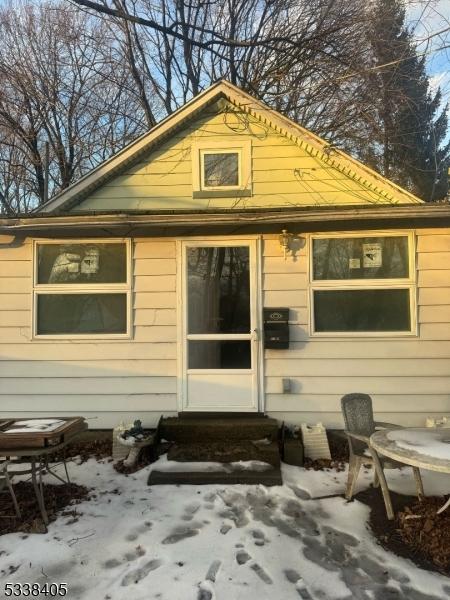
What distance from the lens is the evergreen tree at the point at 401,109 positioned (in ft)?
24.0

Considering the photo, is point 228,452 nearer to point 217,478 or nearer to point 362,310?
point 217,478

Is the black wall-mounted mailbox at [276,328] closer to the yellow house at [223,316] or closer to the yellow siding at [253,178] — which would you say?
the yellow house at [223,316]

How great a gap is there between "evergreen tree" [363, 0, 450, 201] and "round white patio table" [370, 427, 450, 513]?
383 cm

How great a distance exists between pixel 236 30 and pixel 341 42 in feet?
19.8

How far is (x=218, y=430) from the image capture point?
4.88 metres

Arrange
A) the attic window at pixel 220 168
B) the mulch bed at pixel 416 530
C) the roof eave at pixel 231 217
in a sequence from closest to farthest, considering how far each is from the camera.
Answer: the mulch bed at pixel 416 530, the roof eave at pixel 231 217, the attic window at pixel 220 168

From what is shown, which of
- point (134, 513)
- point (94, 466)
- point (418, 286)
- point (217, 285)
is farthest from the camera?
point (217, 285)

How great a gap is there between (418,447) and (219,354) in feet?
8.48

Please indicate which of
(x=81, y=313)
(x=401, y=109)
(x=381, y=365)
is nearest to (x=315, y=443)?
(x=381, y=365)

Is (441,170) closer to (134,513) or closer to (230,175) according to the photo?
(230,175)

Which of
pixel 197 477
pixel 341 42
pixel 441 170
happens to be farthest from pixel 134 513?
pixel 441 170

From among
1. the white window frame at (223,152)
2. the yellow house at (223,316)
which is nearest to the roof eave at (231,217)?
the yellow house at (223,316)

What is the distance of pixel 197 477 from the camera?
4156 mm

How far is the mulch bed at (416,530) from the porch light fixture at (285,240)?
9.12ft
